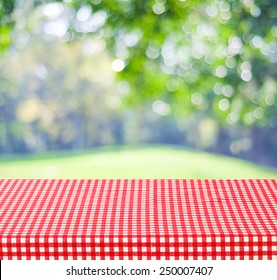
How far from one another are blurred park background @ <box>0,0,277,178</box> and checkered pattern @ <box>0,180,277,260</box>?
5.83 ft

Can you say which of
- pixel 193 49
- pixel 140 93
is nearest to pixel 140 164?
pixel 140 93

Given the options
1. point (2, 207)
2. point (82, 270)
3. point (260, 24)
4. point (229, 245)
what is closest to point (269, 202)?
point (229, 245)

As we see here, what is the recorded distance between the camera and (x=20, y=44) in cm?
421

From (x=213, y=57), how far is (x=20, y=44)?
121 cm

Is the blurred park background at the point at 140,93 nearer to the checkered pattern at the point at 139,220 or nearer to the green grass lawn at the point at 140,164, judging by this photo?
the green grass lawn at the point at 140,164

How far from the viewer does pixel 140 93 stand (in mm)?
3865

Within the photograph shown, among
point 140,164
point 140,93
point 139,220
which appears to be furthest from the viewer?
point 140,164

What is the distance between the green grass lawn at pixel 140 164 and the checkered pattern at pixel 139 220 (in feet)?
8.55

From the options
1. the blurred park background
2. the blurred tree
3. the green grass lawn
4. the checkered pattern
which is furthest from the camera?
the green grass lawn

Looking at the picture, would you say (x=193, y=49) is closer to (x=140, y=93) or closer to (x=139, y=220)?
(x=140, y=93)

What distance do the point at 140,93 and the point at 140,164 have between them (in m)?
0.72

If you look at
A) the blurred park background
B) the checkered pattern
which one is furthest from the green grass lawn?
the checkered pattern

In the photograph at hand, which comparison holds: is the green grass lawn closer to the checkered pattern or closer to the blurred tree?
the blurred tree

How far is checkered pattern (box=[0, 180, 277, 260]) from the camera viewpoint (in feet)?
4.62
